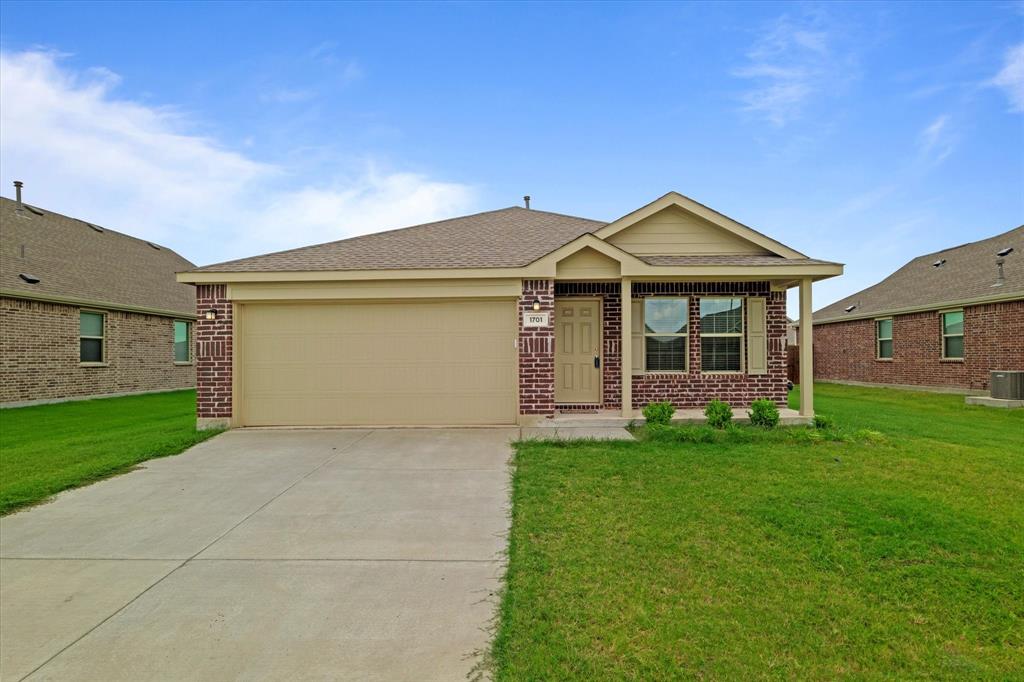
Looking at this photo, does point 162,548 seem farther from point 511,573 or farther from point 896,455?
point 896,455

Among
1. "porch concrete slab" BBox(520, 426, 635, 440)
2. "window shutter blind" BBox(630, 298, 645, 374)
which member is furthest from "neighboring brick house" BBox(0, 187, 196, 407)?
"window shutter blind" BBox(630, 298, 645, 374)

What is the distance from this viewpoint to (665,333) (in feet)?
34.0

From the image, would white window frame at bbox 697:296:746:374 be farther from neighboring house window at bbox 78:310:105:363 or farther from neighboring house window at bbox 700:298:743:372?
neighboring house window at bbox 78:310:105:363

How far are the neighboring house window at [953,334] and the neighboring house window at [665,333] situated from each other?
37.2ft

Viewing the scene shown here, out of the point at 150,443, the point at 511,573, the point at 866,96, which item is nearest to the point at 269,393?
the point at 150,443

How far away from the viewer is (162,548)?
423cm

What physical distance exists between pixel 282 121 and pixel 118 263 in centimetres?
994

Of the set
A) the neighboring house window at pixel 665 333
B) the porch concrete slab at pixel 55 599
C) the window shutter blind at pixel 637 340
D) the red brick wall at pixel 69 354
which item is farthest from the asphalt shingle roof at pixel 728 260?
the red brick wall at pixel 69 354

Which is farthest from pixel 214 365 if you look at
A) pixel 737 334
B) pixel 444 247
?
pixel 737 334

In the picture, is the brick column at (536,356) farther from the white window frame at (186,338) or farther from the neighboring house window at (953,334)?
the white window frame at (186,338)

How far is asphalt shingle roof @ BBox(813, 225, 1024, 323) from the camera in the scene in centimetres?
1489

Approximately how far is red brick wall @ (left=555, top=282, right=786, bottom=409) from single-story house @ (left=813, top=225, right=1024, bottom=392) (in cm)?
865

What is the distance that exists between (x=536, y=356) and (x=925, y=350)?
596 inches

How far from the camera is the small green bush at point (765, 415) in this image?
28.6 feet
